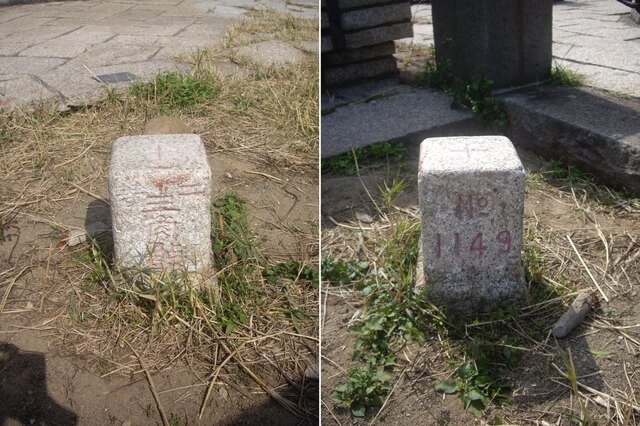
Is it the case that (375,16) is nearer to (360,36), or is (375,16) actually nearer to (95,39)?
(360,36)

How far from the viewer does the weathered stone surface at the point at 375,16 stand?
4.72m

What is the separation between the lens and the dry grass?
2174mm

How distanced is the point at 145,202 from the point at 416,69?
327cm

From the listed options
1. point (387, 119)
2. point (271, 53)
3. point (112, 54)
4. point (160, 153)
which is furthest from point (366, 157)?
point (112, 54)

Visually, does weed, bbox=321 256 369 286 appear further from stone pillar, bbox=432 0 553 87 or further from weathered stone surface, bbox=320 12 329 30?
weathered stone surface, bbox=320 12 329 30

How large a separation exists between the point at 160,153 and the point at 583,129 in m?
2.07

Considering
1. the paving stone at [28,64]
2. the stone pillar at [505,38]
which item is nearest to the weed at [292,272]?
the stone pillar at [505,38]

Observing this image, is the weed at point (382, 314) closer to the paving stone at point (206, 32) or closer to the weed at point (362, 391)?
the weed at point (362, 391)

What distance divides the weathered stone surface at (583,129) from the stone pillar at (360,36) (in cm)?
119

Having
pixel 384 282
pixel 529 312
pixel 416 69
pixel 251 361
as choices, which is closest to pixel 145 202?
pixel 251 361

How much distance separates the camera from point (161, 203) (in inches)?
88.6

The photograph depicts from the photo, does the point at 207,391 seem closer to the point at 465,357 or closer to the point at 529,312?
the point at 465,357

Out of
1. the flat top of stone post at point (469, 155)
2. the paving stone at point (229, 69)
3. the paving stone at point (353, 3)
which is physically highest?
the paving stone at point (353, 3)

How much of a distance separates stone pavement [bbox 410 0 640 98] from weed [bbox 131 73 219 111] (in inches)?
88.0
